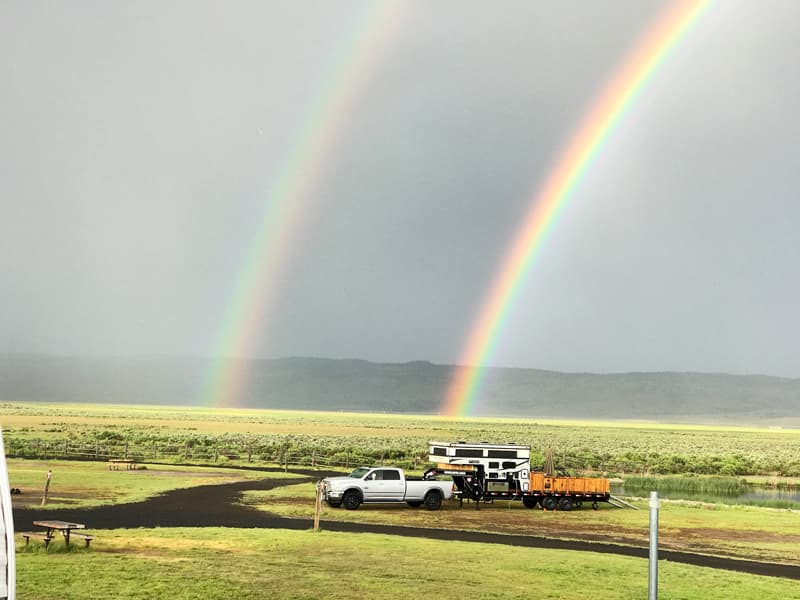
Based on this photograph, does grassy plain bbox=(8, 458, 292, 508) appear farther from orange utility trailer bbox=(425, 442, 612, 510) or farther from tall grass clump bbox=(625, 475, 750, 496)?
tall grass clump bbox=(625, 475, 750, 496)

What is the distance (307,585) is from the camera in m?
18.7

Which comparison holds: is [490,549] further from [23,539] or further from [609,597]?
[23,539]

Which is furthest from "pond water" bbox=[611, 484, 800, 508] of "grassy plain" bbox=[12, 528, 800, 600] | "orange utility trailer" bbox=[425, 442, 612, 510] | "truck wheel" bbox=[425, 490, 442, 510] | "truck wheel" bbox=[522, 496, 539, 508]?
"grassy plain" bbox=[12, 528, 800, 600]

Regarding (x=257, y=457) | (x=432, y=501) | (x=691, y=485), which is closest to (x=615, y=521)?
(x=432, y=501)

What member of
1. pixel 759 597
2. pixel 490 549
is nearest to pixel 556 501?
pixel 490 549

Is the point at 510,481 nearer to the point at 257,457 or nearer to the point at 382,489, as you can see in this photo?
the point at 382,489

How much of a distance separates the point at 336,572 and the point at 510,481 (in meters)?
20.8

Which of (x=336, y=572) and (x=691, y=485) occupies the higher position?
(x=336, y=572)

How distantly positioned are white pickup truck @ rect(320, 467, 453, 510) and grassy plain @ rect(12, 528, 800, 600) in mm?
9517

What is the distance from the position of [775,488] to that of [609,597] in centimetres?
4799

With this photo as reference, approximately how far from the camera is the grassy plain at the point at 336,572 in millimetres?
18078

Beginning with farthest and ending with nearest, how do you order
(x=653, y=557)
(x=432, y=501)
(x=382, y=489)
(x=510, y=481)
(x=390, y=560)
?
(x=510, y=481) < (x=432, y=501) < (x=382, y=489) < (x=390, y=560) < (x=653, y=557)

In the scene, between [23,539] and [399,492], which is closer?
[23,539]

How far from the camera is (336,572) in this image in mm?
20328
